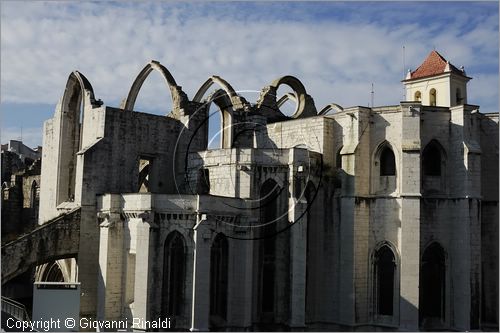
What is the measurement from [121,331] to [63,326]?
→ 2632 millimetres

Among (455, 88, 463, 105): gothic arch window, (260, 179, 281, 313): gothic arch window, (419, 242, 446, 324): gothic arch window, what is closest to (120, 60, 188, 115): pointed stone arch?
(260, 179, 281, 313): gothic arch window

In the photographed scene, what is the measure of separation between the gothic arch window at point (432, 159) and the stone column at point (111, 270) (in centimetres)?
1311

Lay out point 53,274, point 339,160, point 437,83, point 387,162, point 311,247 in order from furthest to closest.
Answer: point 437,83 → point 53,274 → point 339,160 → point 311,247 → point 387,162

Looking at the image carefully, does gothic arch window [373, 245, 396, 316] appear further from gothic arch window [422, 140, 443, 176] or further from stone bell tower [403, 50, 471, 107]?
stone bell tower [403, 50, 471, 107]

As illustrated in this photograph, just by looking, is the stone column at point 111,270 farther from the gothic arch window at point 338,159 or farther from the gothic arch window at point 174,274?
the gothic arch window at point 338,159

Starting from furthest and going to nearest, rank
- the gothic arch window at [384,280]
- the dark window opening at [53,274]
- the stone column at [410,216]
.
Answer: the dark window opening at [53,274] → the gothic arch window at [384,280] → the stone column at [410,216]

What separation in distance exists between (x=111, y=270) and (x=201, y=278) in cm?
395

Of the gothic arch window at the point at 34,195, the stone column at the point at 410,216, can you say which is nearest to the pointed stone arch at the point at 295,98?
the stone column at the point at 410,216

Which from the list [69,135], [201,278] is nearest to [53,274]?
[69,135]

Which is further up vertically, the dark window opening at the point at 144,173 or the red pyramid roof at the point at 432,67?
the red pyramid roof at the point at 432,67

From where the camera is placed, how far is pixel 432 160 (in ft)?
87.2

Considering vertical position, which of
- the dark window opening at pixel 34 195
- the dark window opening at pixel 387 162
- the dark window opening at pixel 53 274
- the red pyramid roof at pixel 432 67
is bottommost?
the dark window opening at pixel 53 274

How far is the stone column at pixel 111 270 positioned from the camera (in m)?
24.2

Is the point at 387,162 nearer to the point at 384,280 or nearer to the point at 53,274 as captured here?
the point at 384,280
